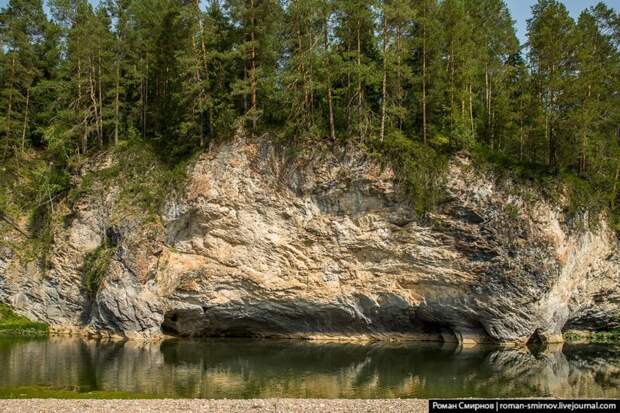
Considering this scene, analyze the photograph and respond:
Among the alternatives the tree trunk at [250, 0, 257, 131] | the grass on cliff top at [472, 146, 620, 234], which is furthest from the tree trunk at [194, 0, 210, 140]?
the grass on cliff top at [472, 146, 620, 234]

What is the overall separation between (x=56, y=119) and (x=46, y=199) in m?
7.55

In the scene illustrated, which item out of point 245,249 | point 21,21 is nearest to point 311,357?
point 245,249

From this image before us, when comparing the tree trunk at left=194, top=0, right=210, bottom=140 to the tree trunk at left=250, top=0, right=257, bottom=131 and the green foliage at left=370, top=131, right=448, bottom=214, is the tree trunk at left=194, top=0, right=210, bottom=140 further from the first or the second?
the green foliage at left=370, top=131, right=448, bottom=214

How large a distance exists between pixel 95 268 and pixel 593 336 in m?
37.7

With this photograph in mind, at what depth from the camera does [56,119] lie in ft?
153

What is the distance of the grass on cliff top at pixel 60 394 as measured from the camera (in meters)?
19.5

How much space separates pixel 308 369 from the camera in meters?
27.1

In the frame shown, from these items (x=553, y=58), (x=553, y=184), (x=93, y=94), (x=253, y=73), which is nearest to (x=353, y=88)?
(x=253, y=73)

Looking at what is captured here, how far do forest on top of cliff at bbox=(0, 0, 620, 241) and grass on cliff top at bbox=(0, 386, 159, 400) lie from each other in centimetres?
2227

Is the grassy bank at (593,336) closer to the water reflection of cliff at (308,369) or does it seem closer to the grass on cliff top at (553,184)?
the water reflection of cliff at (308,369)

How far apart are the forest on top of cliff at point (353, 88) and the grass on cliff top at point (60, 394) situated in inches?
877

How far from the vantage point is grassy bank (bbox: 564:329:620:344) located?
38.6 m

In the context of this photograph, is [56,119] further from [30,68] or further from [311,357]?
[311,357]

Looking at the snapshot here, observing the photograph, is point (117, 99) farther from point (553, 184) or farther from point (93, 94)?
point (553, 184)
